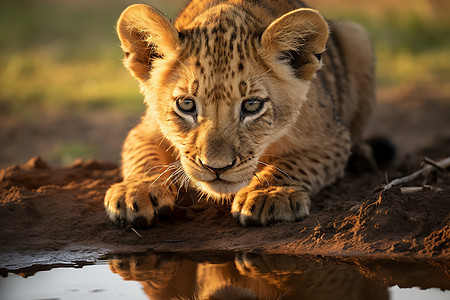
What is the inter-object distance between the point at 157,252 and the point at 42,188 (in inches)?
55.3

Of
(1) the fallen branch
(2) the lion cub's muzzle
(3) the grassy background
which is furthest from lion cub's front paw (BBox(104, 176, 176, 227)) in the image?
(3) the grassy background

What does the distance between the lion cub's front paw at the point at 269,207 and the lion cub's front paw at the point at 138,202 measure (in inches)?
18.1

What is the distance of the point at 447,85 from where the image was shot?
33.4 ft

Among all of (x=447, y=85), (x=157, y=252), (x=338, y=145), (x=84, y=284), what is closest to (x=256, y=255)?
(x=157, y=252)

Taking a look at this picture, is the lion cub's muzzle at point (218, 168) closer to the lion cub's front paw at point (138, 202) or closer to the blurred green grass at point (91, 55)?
the lion cub's front paw at point (138, 202)

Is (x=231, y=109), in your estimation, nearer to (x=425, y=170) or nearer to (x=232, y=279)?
(x=232, y=279)

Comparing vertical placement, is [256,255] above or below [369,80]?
below


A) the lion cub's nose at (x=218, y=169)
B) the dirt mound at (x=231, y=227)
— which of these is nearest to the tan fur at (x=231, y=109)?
the lion cub's nose at (x=218, y=169)

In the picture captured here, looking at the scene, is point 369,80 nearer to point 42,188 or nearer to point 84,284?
point 42,188

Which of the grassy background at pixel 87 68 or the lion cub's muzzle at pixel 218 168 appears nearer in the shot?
the lion cub's muzzle at pixel 218 168

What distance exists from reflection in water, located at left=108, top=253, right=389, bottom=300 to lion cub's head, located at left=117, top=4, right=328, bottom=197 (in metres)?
0.52

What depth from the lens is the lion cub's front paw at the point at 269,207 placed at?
419 cm

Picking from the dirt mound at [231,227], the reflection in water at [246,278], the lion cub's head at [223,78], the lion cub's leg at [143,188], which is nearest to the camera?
the reflection in water at [246,278]

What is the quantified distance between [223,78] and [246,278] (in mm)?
1209
